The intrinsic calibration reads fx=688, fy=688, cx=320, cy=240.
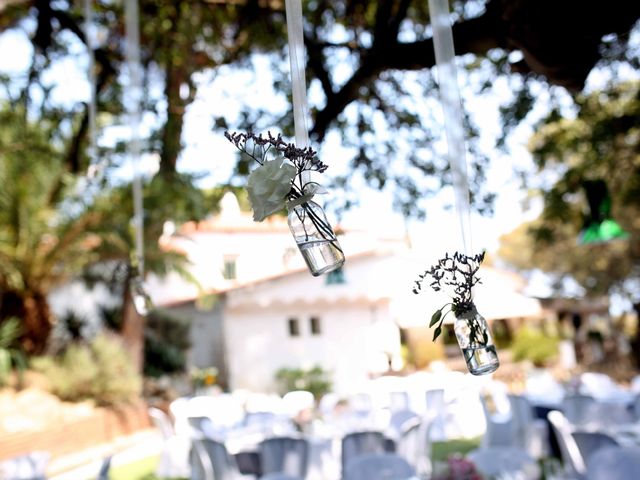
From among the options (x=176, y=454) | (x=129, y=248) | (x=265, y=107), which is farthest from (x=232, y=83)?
(x=129, y=248)

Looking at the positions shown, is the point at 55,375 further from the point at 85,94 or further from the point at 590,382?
the point at 590,382

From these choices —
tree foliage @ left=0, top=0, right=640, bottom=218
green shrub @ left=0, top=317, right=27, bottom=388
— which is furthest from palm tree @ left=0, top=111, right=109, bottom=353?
tree foliage @ left=0, top=0, right=640, bottom=218

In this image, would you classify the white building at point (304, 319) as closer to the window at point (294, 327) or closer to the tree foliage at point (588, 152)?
the window at point (294, 327)

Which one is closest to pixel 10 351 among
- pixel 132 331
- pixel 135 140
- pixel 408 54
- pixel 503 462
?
pixel 132 331

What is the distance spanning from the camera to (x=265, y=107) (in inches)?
208

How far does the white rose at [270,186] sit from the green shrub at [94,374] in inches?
524

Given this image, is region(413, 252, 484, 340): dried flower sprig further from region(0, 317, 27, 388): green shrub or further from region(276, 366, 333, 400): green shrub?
region(276, 366, 333, 400): green shrub

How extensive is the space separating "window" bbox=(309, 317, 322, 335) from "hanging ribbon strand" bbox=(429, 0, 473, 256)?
2030 cm

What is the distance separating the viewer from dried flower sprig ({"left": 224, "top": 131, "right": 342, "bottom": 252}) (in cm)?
174

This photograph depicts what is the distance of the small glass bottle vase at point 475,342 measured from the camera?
74.0 inches

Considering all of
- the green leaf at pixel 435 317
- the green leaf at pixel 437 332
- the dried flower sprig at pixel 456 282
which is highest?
the dried flower sprig at pixel 456 282

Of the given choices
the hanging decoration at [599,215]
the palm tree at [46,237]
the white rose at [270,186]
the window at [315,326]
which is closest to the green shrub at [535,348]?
the window at [315,326]

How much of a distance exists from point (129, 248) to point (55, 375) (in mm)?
2965

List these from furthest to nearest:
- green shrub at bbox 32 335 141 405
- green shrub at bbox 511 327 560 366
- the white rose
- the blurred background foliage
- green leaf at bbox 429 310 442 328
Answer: green shrub at bbox 511 327 560 366
green shrub at bbox 32 335 141 405
the blurred background foliage
green leaf at bbox 429 310 442 328
the white rose
